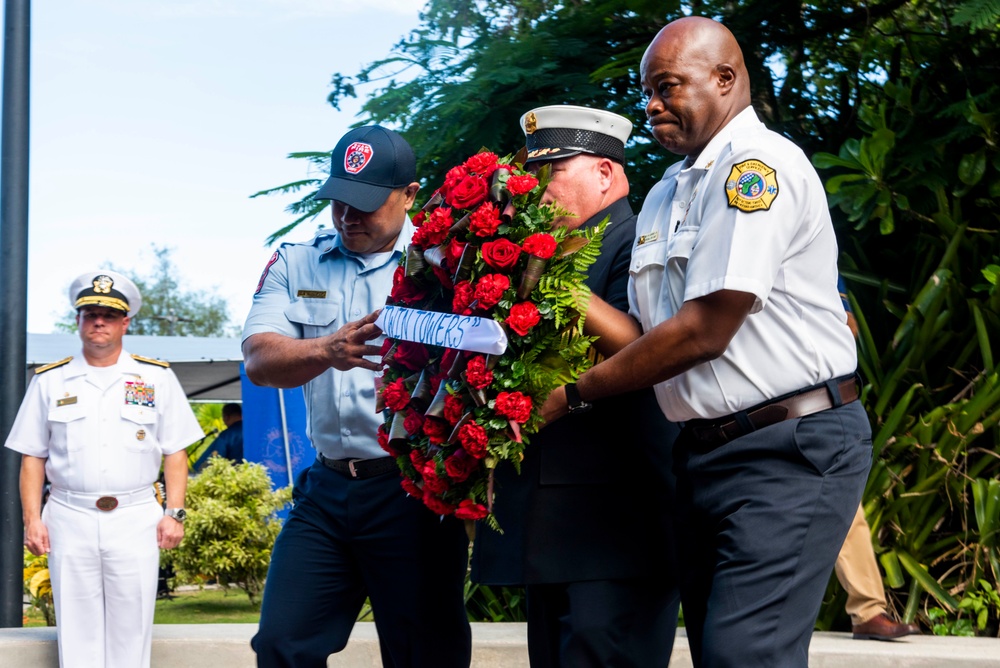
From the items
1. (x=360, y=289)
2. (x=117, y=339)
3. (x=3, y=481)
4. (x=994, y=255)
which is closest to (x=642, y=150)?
(x=994, y=255)

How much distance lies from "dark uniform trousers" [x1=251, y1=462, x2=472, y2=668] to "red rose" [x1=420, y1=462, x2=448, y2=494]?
0.64 metres

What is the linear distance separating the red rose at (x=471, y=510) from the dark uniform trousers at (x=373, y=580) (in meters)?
0.69

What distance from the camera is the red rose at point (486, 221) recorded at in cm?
266

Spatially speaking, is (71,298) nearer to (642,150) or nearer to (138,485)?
(138,485)

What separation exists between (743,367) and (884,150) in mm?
3023

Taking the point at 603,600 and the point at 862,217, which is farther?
the point at 862,217

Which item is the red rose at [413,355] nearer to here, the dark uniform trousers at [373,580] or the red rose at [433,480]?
the red rose at [433,480]

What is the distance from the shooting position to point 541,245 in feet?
8.52

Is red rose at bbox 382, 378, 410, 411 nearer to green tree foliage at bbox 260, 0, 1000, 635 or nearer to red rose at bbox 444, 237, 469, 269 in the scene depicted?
red rose at bbox 444, 237, 469, 269

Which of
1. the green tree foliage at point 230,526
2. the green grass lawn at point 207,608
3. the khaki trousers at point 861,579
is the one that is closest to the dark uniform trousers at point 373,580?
the khaki trousers at point 861,579

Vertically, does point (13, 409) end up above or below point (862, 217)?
below

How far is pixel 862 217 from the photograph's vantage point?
5.20 m

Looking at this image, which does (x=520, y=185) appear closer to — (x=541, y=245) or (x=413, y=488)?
(x=541, y=245)

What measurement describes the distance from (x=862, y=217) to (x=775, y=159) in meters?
2.97
